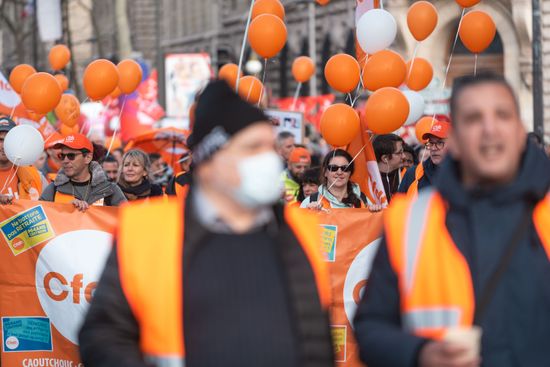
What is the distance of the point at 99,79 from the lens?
34.5ft

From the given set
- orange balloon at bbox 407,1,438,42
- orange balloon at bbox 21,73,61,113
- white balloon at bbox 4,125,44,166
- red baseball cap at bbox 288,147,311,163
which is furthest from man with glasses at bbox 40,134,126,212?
red baseball cap at bbox 288,147,311,163

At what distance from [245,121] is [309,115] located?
1825 cm

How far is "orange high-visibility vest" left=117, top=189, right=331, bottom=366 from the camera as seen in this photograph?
324cm

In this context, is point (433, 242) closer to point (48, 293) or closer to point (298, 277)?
point (298, 277)

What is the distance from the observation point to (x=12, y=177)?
909cm

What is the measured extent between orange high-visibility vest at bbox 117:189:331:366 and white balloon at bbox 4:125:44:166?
550 cm

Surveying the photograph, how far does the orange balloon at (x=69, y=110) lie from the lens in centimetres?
1237

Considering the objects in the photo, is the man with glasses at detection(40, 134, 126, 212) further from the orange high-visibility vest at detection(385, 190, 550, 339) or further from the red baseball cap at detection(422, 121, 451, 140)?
the orange high-visibility vest at detection(385, 190, 550, 339)

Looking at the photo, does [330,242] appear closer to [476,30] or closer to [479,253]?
[476,30]

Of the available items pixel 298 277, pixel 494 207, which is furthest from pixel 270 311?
pixel 494 207

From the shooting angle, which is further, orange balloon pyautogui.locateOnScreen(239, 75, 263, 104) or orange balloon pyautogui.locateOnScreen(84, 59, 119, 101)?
orange balloon pyautogui.locateOnScreen(84, 59, 119, 101)

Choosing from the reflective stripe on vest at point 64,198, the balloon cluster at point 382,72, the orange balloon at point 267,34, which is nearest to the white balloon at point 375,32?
the balloon cluster at point 382,72

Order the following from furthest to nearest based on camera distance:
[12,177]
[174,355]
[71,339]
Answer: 1. [12,177]
2. [71,339]
3. [174,355]

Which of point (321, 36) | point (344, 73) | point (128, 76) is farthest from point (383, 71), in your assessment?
point (321, 36)
